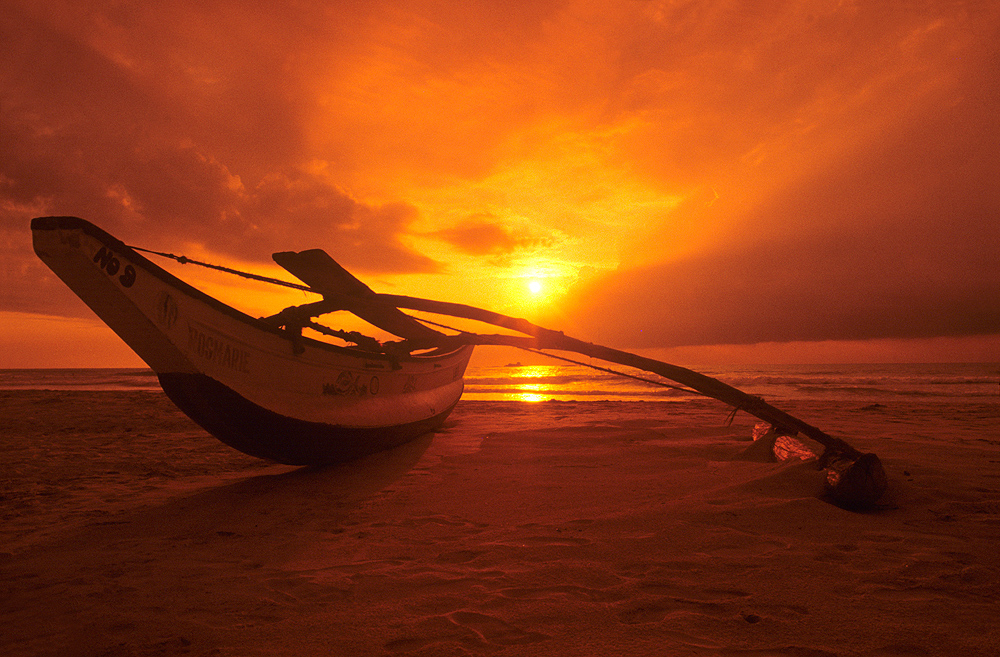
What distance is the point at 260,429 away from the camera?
4.73 meters

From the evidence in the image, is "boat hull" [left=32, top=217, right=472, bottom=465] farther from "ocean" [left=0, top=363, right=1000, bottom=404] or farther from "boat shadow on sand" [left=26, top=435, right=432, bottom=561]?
"ocean" [left=0, top=363, right=1000, bottom=404]

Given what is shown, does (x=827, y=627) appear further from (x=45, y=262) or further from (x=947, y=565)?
(x=45, y=262)

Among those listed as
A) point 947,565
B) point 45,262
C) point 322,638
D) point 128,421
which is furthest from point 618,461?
point 128,421

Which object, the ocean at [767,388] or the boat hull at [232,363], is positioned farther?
the ocean at [767,388]

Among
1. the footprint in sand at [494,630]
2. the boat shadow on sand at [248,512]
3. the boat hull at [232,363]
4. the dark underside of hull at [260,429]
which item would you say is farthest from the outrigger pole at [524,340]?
the footprint in sand at [494,630]

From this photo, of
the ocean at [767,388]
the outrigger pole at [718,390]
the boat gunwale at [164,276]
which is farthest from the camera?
the ocean at [767,388]

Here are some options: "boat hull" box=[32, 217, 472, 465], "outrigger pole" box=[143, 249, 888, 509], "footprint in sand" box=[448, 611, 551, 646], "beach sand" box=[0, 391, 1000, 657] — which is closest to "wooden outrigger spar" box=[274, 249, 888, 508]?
"outrigger pole" box=[143, 249, 888, 509]

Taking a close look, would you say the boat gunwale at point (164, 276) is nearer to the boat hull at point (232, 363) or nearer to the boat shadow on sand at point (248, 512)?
the boat hull at point (232, 363)

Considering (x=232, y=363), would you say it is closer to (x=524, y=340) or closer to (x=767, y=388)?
(x=524, y=340)

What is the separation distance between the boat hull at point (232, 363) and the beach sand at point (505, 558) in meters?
0.58

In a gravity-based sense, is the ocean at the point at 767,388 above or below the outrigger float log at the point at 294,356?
below

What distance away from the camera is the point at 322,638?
6.88ft

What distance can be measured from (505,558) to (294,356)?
10.8 ft

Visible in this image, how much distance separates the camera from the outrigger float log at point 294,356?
368cm
